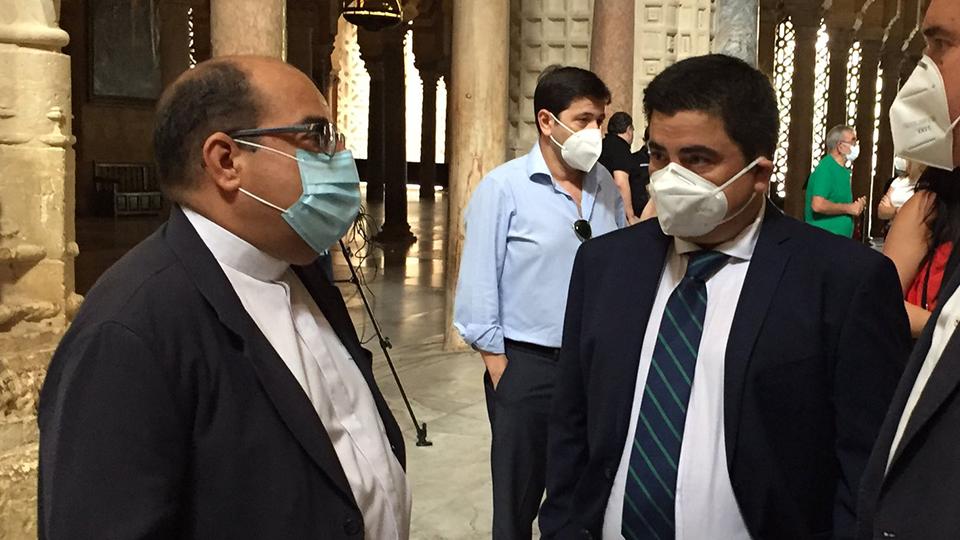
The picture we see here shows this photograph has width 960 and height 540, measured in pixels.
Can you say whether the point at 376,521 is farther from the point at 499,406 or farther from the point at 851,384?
the point at 499,406

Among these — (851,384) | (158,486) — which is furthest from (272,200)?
(851,384)

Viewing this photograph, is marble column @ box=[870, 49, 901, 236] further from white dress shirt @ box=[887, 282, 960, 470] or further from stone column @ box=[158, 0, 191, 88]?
white dress shirt @ box=[887, 282, 960, 470]

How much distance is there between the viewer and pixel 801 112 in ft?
51.2

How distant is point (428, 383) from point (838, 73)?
1208cm

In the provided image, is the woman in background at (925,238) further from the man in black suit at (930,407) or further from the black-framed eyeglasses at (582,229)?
the man in black suit at (930,407)

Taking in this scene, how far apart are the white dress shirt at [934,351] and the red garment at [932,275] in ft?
4.42

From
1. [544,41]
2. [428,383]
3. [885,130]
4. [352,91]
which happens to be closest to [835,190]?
[544,41]

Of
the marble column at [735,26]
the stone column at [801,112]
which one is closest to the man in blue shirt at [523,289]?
the marble column at [735,26]

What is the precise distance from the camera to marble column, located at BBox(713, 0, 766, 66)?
7.56 m

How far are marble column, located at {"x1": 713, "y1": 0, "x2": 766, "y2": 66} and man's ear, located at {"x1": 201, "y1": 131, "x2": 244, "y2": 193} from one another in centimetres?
651

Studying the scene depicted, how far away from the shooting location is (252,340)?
5.02ft

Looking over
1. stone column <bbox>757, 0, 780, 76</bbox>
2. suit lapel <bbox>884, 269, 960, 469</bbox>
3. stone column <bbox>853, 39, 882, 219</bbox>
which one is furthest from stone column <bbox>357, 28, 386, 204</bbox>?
suit lapel <bbox>884, 269, 960, 469</bbox>

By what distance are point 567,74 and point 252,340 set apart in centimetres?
197

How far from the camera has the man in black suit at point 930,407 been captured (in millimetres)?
1355
